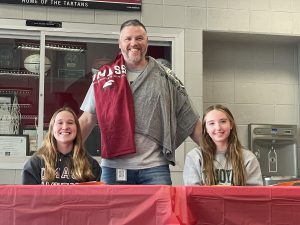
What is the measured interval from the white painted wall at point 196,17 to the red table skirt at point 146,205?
2.57 metres

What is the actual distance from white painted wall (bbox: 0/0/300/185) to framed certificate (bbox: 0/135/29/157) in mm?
247

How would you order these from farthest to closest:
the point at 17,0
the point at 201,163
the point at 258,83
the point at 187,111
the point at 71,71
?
the point at 258,83 < the point at 71,71 < the point at 17,0 < the point at 187,111 < the point at 201,163

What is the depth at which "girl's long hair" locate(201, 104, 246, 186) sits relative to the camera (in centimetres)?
206

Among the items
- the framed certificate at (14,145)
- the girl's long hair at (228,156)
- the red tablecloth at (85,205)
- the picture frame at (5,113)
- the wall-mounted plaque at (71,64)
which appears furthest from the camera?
the wall-mounted plaque at (71,64)

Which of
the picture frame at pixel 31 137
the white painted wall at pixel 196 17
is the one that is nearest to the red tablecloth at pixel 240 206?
the white painted wall at pixel 196 17

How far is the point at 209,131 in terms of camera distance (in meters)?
2.26

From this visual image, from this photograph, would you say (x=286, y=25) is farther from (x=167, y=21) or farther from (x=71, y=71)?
(x=71, y=71)

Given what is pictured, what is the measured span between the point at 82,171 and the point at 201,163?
1.84 feet

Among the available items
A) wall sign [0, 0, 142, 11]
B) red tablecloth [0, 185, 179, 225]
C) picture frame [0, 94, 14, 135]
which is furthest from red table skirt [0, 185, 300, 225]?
wall sign [0, 0, 142, 11]

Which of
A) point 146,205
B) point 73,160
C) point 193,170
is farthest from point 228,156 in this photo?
point 146,205

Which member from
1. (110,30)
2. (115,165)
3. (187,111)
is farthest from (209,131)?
Result: (110,30)

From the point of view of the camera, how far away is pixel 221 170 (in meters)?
2.12

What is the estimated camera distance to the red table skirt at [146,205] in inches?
53.4

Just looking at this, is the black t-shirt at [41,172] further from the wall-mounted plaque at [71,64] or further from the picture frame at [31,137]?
the wall-mounted plaque at [71,64]
